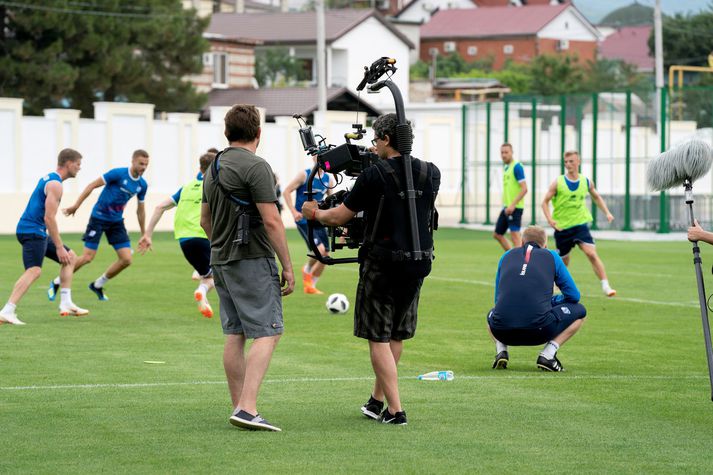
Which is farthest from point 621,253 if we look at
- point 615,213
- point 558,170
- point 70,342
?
point 70,342

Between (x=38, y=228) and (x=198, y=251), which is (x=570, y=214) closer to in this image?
(x=198, y=251)

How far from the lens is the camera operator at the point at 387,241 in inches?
337

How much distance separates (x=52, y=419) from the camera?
899 cm

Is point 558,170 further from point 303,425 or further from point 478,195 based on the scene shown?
point 303,425

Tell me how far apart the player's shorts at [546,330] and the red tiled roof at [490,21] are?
110 meters

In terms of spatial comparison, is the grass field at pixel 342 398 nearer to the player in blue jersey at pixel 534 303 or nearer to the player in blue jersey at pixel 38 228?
the player in blue jersey at pixel 534 303

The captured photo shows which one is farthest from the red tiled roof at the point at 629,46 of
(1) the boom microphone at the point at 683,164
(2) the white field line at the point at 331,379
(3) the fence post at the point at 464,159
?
(1) the boom microphone at the point at 683,164

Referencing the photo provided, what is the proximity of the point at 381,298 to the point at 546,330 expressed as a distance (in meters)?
3.04

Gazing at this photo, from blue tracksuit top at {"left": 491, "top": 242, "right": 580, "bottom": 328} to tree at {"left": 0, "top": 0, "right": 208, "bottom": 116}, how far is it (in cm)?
4127

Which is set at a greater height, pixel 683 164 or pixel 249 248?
pixel 683 164

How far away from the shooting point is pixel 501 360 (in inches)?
461

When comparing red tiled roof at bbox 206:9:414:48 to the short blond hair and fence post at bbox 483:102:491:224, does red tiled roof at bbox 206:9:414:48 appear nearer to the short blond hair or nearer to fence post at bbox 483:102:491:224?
fence post at bbox 483:102:491:224

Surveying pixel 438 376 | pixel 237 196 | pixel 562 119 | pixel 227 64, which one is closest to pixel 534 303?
pixel 438 376

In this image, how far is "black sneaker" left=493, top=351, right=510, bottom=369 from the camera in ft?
38.4
